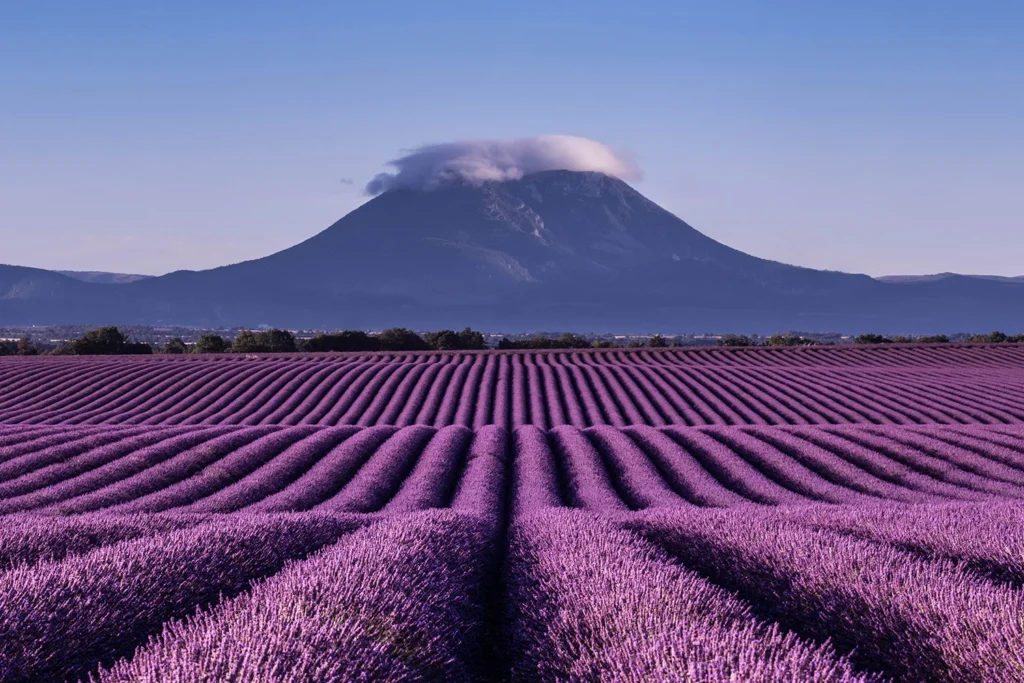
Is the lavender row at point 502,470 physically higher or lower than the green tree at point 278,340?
lower

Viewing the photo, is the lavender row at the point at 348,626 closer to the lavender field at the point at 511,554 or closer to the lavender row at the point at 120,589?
the lavender field at the point at 511,554

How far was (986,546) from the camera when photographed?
22.6 ft

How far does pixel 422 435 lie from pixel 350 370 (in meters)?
22.1

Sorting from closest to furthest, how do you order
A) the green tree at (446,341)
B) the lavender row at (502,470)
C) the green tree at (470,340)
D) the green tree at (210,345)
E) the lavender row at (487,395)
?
the lavender row at (502,470), the lavender row at (487,395), the green tree at (210,345), the green tree at (446,341), the green tree at (470,340)

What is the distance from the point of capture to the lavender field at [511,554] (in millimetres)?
4055

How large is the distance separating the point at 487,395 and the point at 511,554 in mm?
24122

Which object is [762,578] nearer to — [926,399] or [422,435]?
[422,435]

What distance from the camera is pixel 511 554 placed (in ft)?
26.3

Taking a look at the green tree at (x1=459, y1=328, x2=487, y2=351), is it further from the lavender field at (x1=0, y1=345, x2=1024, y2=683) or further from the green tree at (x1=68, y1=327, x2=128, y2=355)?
the lavender field at (x1=0, y1=345, x2=1024, y2=683)

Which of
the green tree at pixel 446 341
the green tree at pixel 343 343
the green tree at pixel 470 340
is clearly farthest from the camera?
the green tree at pixel 470 340

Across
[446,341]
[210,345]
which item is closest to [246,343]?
[210,345]

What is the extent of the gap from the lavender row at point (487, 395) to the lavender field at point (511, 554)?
8.29m

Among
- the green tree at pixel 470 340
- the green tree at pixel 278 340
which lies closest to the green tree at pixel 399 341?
the green tree at pixel 470 340

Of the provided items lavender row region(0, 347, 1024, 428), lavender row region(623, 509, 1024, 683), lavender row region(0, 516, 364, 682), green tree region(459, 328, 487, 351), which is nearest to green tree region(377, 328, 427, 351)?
green tree region(459, 328, 487, 351)
